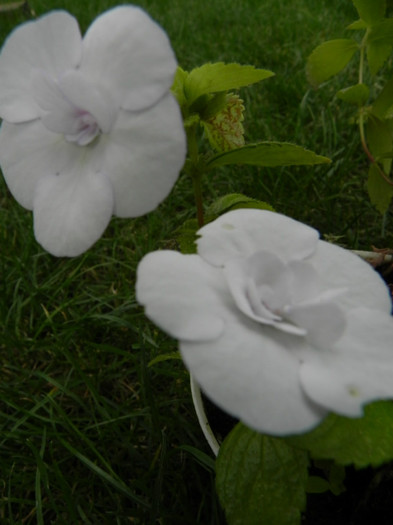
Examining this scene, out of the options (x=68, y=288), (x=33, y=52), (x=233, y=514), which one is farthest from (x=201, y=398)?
(x=68, y=288)

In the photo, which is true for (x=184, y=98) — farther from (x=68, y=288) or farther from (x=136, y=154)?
(x=68, y=288)

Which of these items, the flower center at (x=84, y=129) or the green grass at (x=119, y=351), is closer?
the flower center at (x=84, y=129)

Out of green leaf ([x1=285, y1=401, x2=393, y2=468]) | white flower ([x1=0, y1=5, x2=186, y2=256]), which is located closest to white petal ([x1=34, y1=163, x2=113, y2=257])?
white flower ([x1=0, y1=5, x2=186, y2=256])

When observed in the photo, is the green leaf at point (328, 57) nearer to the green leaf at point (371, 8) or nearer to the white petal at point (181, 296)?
the green leaf at point (371, 8)

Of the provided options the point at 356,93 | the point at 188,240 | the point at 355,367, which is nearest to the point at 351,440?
the point at 355,367

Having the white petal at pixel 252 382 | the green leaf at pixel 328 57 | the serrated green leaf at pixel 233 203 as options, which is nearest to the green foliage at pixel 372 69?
the green leaf at pixel 328 57

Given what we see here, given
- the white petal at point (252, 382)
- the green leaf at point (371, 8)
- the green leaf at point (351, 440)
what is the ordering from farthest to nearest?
the green leaf at point (371, 8), the green leaf at point (351, 440), the white petal at point (252, 382)

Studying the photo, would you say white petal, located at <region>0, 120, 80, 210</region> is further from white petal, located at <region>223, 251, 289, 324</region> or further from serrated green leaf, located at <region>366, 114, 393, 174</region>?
serrated green leaf, located at <region>366, 114, 393, 174</region>

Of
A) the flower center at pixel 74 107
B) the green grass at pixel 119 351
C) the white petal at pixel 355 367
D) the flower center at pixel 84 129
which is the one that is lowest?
the green grass at pixel 119 351
